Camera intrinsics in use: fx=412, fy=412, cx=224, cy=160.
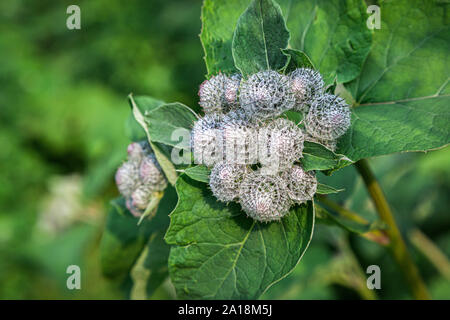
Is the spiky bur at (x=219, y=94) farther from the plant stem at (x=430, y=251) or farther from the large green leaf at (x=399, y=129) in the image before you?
the plant stem at (x=430, y=251)

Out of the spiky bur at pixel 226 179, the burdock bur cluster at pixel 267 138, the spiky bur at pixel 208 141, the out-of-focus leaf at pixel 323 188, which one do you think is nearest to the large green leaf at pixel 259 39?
the burdock bur cluster at pixel 267 138

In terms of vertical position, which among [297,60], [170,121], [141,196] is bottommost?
[141,196]

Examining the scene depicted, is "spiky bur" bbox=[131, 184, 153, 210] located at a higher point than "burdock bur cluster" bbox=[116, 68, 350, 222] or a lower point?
lower

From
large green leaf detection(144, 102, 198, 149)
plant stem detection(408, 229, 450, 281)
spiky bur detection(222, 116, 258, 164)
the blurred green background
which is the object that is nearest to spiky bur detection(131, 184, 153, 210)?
large green leaf detection(144, 102, 198, 149)

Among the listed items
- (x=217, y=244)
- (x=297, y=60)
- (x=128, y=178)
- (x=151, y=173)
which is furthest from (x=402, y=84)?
(x=128, y=178)

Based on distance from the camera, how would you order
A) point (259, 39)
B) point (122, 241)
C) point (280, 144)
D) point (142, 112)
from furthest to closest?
1. point (122, 241)
2. point (142, 112)
3. point (259, 39)
4. point (280, 144)

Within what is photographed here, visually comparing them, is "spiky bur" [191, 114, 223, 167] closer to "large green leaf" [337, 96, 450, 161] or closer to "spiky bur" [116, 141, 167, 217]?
"spiky bur" [116, 141, 167, 217]

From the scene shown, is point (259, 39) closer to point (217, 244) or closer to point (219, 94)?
point (219, 94)
